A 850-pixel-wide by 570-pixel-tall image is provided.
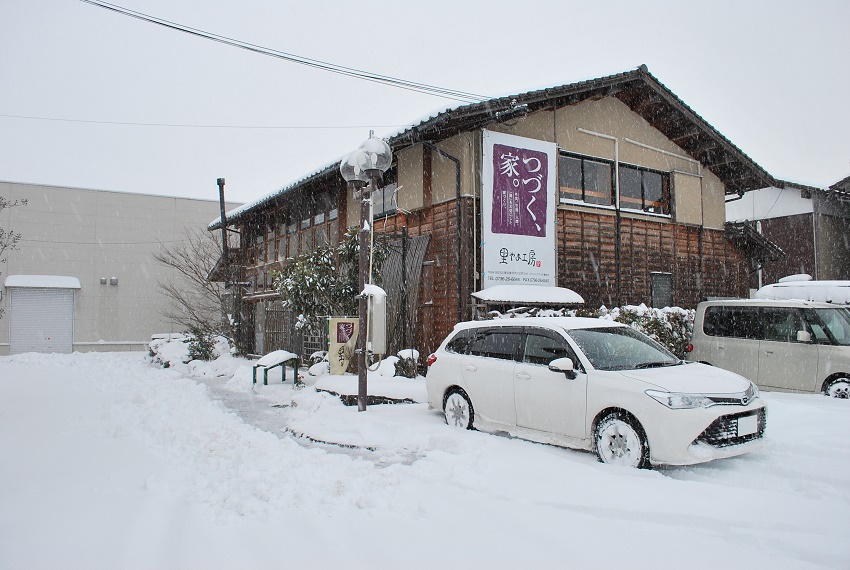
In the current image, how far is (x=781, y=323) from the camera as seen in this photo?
9016mm

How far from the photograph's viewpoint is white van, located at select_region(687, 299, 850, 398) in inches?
329

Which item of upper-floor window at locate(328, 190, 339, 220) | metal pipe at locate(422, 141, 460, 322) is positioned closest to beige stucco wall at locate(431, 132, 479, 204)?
metal pipe at locate(422, 141, 460, 322)

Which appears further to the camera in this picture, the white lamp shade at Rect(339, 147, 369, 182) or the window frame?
the window frame

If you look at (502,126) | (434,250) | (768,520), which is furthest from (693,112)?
(768,520)

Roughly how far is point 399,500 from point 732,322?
25.2ft

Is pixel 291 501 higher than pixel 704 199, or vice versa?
pixel 704 199

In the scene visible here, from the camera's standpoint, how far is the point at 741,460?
538 centimetres

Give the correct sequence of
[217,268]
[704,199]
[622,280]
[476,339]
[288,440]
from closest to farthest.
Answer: [288,440], [476,339], [622,280], [704,199], [217,268]

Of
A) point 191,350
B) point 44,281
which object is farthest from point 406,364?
point 44,281

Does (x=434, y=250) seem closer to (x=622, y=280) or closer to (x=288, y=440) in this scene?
(x=622, y=280)

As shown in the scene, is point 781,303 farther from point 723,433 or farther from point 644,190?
point 644,190

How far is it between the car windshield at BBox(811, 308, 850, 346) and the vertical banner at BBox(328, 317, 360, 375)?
7.90 m

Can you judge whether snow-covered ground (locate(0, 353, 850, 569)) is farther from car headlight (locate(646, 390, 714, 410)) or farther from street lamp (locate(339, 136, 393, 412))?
street lamp (locate(339, 136, 393, 412))

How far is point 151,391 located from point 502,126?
29.9 feet
